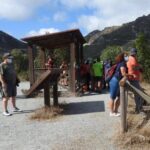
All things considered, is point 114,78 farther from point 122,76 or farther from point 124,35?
point 124,35

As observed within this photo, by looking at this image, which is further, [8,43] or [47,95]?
[8,43]

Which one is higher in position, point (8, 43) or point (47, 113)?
point (8, 43)

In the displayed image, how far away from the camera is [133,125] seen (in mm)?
9586

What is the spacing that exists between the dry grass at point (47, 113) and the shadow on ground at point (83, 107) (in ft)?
0.86

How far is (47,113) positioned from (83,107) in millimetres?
2234

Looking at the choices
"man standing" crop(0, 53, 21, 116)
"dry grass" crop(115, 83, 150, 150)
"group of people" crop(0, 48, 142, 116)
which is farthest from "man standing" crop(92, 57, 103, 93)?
"dry grass" crop(115, 83, 150, 150)

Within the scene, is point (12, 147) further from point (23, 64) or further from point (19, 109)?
point (23, 64)

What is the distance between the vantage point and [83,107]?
47.1 ft

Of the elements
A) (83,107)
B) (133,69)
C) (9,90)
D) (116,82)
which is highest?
(133,69)

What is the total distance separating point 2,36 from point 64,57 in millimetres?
43979

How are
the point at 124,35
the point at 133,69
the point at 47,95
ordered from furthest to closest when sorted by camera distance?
the point at 124,35, the point at 47,95, the point at 133,69

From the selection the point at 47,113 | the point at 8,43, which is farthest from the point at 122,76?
the point at 8,43

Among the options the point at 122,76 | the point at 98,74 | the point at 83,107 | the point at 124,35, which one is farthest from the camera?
the point at 124,35

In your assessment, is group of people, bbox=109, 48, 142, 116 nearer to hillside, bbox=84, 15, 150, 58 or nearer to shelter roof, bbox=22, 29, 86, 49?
shelter roof, bbox=22, 29, 86, 49
